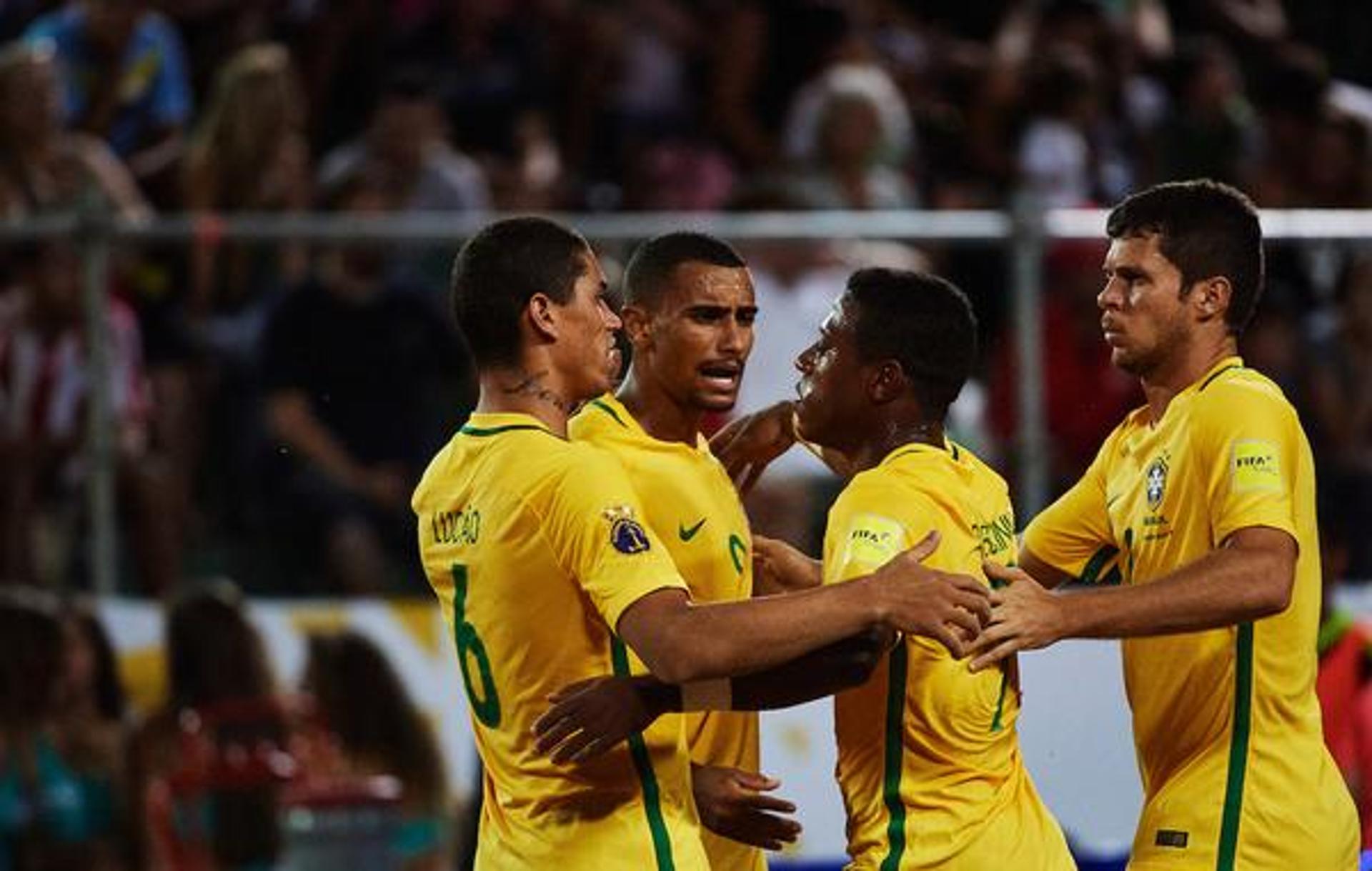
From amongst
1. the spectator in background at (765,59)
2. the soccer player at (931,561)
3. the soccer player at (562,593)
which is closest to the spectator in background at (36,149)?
the spectator in background at (765,59)

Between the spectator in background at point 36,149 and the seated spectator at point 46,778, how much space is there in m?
1.76

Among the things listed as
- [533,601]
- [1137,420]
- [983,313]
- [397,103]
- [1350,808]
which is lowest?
[1350,808]

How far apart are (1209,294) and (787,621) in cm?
128

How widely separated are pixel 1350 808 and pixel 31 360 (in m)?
5.89

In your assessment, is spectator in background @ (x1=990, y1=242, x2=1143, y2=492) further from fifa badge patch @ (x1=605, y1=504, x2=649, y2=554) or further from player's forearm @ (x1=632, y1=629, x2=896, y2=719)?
fifa badge patch @ (x1=605, y1=504, x2=649, y2=554)

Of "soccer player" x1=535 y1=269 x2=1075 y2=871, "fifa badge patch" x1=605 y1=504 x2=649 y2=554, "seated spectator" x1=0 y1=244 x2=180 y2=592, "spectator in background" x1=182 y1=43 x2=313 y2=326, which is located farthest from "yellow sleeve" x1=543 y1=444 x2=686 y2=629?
"spectator in background" x1=182 y1=43 x2=313 y2=326

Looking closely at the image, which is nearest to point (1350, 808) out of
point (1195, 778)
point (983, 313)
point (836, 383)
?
point (1195, 778)

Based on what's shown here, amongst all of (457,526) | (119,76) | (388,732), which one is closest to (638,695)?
(457,526)

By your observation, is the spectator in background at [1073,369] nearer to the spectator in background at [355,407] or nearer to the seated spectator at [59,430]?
the spectator in background at [355,407]

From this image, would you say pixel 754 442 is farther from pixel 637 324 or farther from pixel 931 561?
pixel 931 561

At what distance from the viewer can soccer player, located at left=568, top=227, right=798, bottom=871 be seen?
20.6 feet

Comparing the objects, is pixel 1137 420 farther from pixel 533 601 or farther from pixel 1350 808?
pixel 533 601

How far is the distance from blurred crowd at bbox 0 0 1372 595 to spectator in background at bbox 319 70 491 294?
0.02 m

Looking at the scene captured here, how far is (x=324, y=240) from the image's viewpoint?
33.7 ft
